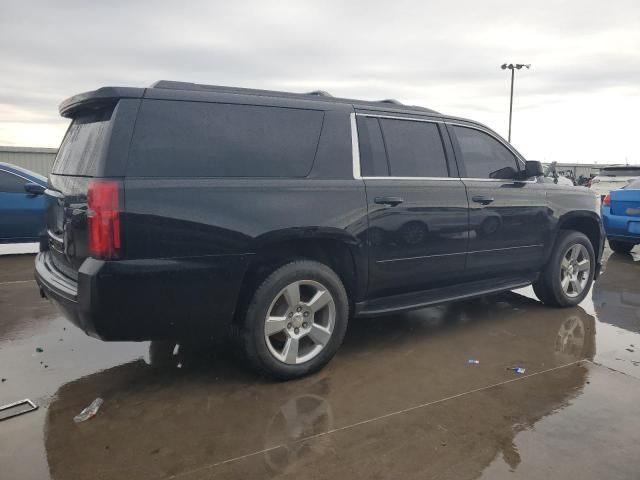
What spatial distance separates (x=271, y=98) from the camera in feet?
11.7

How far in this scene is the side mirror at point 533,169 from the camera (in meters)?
4.90

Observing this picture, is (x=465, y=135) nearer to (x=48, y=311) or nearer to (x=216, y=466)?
(x=216, y=466)

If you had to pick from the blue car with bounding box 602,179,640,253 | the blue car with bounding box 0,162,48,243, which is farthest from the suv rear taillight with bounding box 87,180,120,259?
the blue car with bounding box 602,179,640,253

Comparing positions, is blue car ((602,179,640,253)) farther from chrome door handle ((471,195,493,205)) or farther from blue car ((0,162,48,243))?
blue car ((0,162,48,243))

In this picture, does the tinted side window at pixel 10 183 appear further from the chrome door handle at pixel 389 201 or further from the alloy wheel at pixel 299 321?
the chrome door handle at pixel 389 201

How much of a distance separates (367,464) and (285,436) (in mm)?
488

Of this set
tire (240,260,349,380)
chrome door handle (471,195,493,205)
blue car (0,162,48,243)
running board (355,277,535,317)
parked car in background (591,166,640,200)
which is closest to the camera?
tire (240,260,349,380)

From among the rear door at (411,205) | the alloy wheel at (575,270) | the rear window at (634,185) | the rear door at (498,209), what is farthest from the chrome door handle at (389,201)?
the rear window at (634,185)

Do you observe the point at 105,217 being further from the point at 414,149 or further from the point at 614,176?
the point at 614,176

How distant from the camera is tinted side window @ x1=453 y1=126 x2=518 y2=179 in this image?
4609mm

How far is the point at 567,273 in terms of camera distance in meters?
5.41

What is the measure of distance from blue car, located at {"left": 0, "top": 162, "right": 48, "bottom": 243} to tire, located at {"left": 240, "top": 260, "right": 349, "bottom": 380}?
532 cm

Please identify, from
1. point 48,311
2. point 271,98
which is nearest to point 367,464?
point 271,98

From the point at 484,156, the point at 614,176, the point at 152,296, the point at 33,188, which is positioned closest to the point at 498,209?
the point at 484,156
